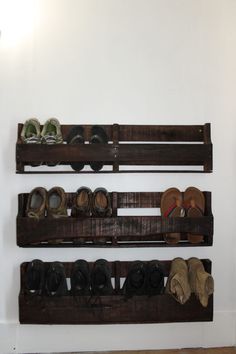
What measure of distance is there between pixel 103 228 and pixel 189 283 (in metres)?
0.67

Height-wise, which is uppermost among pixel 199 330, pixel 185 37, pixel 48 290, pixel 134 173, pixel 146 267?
pixel 185 37

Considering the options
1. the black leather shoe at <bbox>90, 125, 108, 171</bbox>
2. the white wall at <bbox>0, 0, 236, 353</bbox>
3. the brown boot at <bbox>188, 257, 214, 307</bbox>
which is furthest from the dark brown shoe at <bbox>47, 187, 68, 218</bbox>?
the brown boot at <bbox>188, 257, 214, 307</bbox>

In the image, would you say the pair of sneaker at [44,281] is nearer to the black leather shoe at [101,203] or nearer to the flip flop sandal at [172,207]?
the black leather shoe at [101,203]

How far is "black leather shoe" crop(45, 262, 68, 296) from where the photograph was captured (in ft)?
6.26

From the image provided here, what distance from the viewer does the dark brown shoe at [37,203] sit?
1.86 meters

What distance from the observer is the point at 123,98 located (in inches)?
81.5

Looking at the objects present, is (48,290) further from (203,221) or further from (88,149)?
(203,221)

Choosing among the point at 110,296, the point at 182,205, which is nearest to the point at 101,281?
the point at 110,296

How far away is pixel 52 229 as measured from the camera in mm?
1838

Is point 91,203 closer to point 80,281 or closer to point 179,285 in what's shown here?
point 80,281

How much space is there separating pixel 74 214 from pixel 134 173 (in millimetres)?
494

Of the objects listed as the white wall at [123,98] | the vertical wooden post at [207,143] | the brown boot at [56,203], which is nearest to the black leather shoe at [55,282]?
the white wall at [123,98]

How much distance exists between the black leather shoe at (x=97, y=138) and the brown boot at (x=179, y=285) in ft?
2.72

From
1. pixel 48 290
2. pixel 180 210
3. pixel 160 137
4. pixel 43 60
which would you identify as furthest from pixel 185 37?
pixel 48 290
